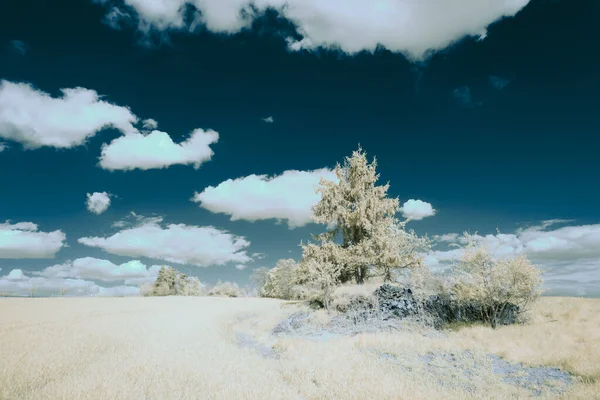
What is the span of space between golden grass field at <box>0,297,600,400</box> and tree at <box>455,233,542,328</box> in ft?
6.74

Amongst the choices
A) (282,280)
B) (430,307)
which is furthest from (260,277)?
(430,307)

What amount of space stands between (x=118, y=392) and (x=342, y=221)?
95.8 feet

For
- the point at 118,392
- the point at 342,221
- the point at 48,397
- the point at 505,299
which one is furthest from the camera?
the point at 342,221

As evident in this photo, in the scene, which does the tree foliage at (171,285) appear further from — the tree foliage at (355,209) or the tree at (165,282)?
the tree foliage at (355,209)

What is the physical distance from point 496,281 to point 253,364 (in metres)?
19.1

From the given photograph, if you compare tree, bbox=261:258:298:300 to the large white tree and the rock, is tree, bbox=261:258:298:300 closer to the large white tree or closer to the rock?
the large white tree

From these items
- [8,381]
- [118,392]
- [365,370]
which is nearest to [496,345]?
[365,370]

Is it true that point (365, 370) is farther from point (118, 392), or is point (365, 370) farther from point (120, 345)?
point (120, 345)

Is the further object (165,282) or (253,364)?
(165,282)

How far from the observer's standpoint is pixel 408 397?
31.3 feet

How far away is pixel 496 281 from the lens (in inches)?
957

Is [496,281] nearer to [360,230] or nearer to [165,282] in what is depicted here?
[360,230]

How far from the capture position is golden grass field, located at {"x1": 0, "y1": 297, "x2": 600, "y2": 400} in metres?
10.2

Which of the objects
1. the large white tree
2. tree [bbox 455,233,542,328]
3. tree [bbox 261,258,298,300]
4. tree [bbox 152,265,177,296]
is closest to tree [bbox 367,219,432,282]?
the large white tree
